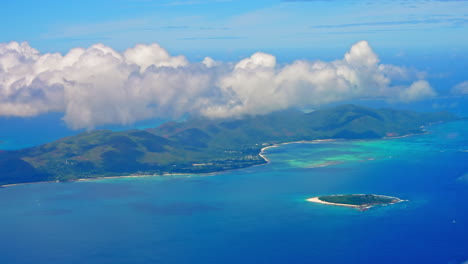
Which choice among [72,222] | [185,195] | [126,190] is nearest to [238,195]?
[185,195]

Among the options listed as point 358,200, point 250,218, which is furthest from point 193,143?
point 250,218

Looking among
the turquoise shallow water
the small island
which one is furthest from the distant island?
the small island

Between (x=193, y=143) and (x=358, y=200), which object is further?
(x=193, y=143)

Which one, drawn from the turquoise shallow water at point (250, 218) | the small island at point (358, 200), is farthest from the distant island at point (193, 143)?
the small island at point (358, 200)

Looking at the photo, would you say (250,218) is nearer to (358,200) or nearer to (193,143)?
(358,200)

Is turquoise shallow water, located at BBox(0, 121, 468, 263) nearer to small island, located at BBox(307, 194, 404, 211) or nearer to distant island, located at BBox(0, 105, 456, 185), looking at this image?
small island, located at BBox(307, 194, 404, 211)

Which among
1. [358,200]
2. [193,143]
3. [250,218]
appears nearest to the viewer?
[250,218]
